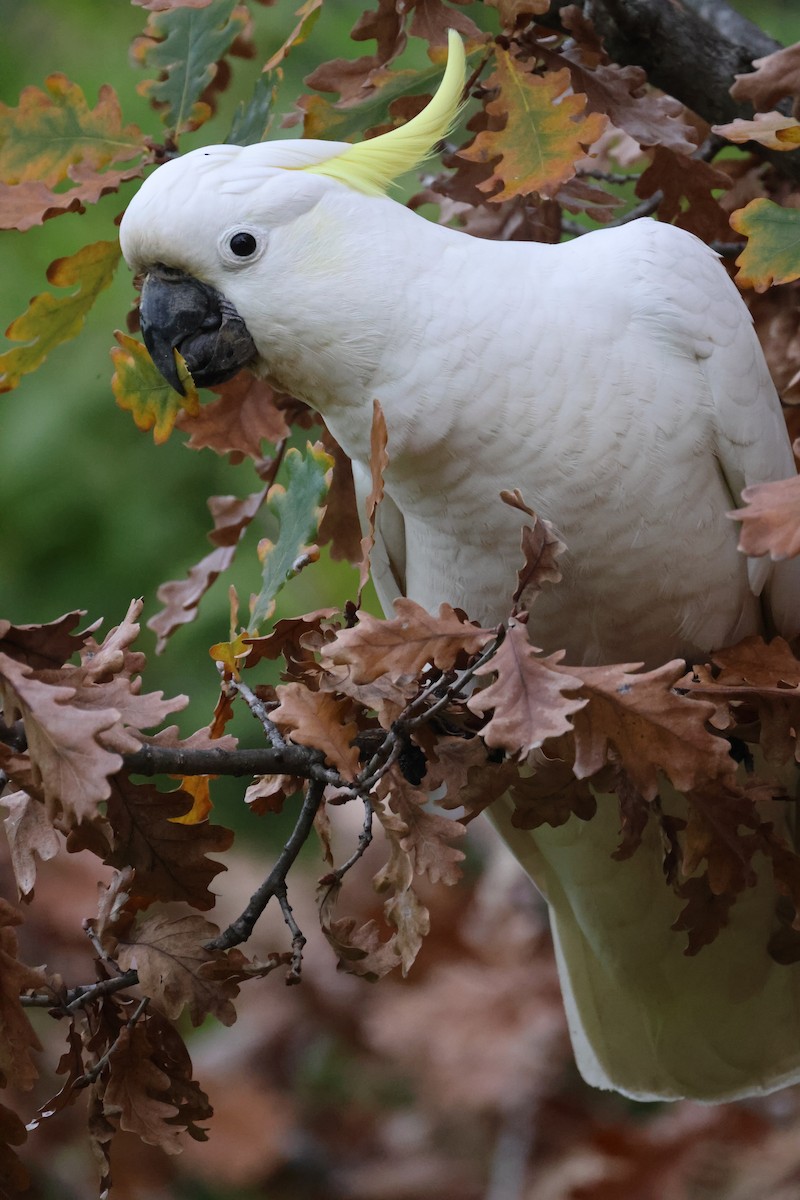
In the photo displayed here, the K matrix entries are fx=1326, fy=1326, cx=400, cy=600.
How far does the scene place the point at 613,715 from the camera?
106 cm

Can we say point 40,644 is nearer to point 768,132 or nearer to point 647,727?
point 647,727

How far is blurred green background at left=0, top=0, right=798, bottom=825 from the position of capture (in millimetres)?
3271

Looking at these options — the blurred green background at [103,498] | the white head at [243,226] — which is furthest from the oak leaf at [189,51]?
the blurred green background at [103,498]

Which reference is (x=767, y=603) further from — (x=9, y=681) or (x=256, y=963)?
(x=9, y=681)

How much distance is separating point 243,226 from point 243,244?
0.06 feet

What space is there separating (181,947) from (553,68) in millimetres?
1109

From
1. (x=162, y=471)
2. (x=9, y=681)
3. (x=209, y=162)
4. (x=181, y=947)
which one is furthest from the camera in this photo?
(x=162, y=471)

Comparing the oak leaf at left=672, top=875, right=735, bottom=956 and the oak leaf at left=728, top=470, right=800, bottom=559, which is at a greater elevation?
the oak leaf at left=728, top=470, right=800, bottom=559

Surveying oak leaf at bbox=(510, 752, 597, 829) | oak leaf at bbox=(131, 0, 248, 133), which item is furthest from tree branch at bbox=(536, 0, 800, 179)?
oak leaf at bbox=(510, 752, 597, 829)

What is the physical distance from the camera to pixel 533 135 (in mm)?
1421

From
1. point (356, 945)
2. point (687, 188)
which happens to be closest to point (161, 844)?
point (356, 945)

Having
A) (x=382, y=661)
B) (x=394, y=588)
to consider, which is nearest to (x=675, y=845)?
(x=382, y=661)

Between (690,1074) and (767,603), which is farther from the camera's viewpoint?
(690,1074)

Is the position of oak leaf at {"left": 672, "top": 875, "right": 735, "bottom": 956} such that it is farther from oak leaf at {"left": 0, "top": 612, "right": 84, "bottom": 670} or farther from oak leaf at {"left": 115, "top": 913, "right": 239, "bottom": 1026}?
oak leaf at {"left": 0, "top": 612, "right": 84, "bottom": 670}
